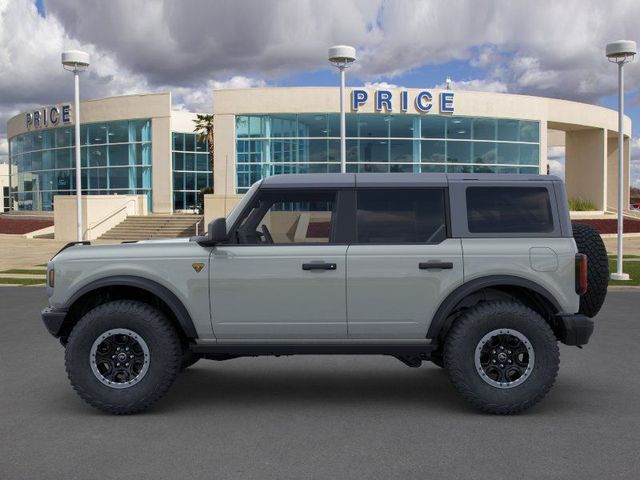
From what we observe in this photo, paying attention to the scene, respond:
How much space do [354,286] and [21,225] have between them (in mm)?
42667

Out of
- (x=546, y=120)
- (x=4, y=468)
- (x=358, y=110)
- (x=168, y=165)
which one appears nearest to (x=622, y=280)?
(x=4, y=468)

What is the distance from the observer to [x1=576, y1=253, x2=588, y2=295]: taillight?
5863 millimetres

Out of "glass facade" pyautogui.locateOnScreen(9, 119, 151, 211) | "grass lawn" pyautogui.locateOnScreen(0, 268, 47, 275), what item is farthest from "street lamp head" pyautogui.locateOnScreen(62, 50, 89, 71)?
"glass facade" pyautogui.locateOnScreen(9, 119, 151, 211)

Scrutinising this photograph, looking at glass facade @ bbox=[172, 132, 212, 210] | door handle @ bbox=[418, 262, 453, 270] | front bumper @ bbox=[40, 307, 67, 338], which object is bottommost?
front bumper @ bbox=[40, 307, 67, 338]

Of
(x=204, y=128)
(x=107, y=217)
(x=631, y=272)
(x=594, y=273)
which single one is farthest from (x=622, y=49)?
(x=204, y=128)

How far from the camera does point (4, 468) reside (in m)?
4.61

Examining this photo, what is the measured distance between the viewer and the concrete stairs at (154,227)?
37.2m

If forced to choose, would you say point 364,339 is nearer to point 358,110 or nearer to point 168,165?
point 358,110

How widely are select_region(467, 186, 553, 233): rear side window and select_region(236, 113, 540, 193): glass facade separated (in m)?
34.0

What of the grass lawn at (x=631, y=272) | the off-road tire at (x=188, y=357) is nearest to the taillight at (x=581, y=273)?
the off-road tire at (x=188, y=357)

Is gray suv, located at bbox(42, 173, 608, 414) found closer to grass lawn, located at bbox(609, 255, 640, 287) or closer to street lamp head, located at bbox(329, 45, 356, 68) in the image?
grass lawn, located at bbox(609, 255, 640, 287)

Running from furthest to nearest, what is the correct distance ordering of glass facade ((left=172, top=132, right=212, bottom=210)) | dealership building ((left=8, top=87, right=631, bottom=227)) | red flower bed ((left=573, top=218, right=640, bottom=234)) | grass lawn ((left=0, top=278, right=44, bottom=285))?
glass facade ((left=172, top=132, right=212, bottom=210)) < dealership building ((left=8, top=87, right=631, bottom=227)) < red flower bed ((left=573, top=218, right=640, bottom=234)) < grass lawn ((left=0, top=278, right=44, bottom=285))

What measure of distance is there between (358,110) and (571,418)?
3422cm

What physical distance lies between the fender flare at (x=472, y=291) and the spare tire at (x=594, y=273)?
52cm
